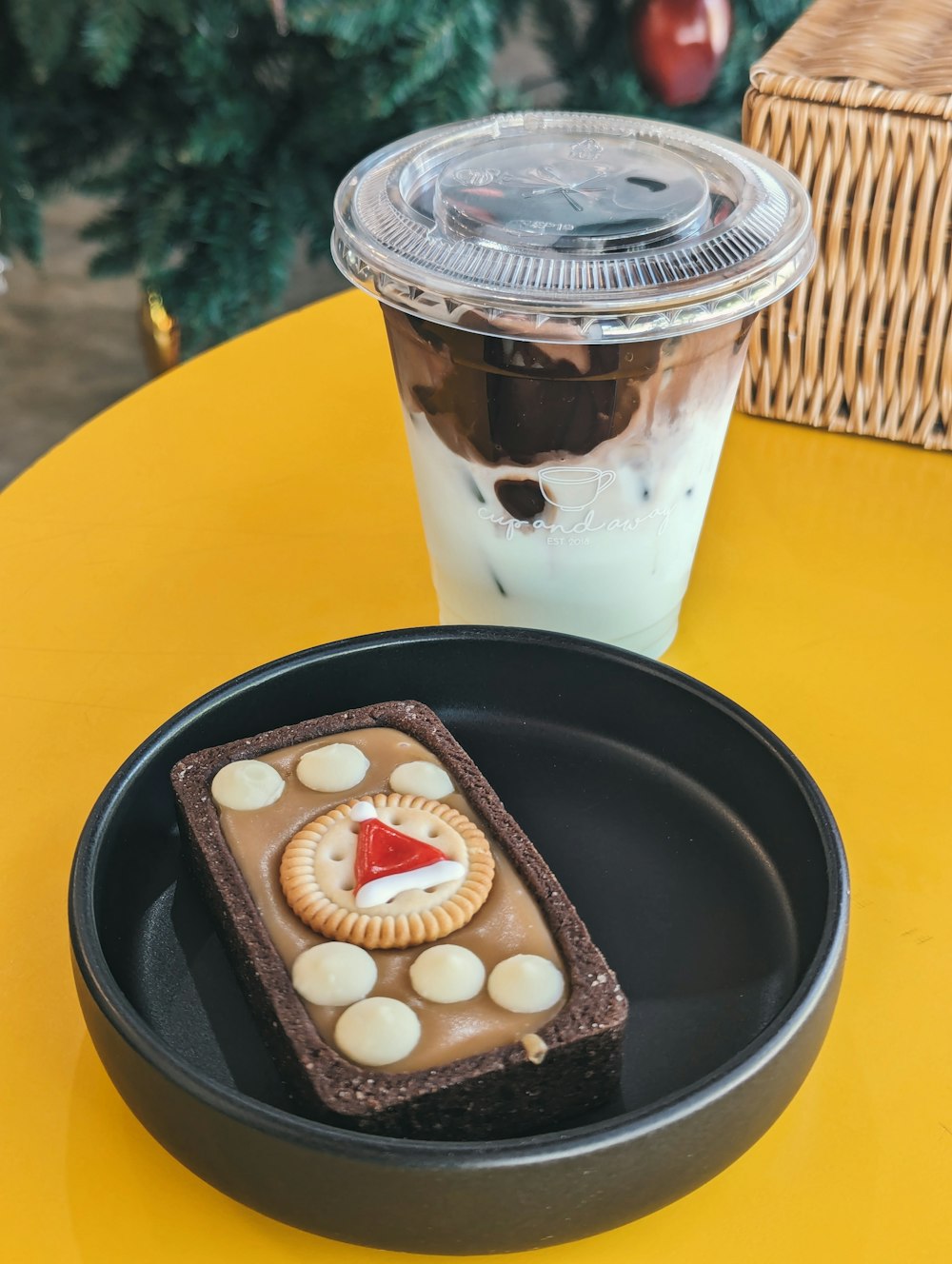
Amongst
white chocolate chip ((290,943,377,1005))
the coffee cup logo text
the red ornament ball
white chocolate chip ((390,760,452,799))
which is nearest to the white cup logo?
the coffee cup logo text

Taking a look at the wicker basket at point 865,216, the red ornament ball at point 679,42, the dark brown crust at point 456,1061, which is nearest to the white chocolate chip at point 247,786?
the dark brown crust at point 456,1061

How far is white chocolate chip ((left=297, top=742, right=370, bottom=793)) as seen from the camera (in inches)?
24.3

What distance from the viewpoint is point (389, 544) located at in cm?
91

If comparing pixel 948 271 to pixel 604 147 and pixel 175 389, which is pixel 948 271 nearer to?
pixel 604 147

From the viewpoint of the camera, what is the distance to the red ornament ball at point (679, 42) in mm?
1485

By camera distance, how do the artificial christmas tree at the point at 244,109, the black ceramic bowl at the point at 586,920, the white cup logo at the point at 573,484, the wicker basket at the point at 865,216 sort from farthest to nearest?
the artificial christmas tree at the point at 244,109, the wicker basket at the point at 865,216, the white cup logo at the point at 573,484, the black ceramic bowl at the point at 586,920

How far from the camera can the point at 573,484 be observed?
663 millimetres

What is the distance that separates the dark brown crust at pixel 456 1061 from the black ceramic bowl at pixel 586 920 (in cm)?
2

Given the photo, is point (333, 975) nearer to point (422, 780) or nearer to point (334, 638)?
point (422, 780)

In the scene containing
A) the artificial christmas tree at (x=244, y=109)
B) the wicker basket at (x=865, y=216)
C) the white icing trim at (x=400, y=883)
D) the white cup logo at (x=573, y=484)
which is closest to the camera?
the white icing trim at (x=400, y=883)

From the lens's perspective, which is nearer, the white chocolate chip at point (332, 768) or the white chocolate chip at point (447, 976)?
the white chocolate chip at point (447, 976)

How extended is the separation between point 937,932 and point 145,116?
4.71ft

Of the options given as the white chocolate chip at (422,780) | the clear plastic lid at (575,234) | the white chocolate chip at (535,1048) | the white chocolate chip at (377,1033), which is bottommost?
the white chocolate chip at (422,780)

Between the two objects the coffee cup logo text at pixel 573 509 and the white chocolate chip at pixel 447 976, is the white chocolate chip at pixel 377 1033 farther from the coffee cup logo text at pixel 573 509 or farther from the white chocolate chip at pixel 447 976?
the coffee cup logo text at pixel 573 509
